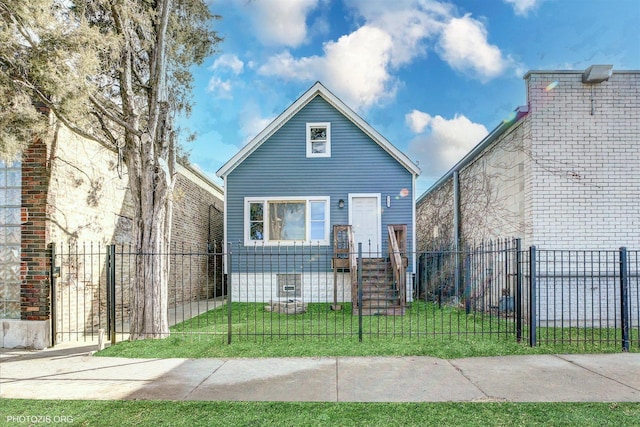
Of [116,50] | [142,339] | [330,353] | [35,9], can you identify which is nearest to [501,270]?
[330,353]

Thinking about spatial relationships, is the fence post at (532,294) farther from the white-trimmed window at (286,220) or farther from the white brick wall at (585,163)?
the white-trimmed window at (286,220)

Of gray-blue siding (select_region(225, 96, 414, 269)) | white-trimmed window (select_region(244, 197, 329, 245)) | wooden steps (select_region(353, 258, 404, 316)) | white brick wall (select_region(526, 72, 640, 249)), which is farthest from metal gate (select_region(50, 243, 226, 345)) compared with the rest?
white brick wall (select_region(526, 72, 640, 249))

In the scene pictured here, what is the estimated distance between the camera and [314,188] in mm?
13805

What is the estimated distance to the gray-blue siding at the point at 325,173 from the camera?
45.1 ft

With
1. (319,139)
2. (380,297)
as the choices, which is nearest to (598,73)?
(380,297)

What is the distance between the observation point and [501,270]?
9969mm

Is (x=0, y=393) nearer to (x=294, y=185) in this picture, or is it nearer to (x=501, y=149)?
(x=294, y=185)

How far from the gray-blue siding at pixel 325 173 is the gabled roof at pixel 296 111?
15cm

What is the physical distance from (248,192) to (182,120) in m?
4.21

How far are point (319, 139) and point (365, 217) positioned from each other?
317 centimetres

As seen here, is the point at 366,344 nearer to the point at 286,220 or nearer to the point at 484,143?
the point at 484,143

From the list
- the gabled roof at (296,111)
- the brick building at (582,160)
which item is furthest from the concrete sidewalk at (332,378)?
the gabled roof at (296,111)

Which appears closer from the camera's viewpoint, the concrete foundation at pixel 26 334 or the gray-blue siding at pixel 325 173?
the concrete foundation at pixel 26 334

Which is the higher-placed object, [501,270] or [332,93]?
[332,93]
